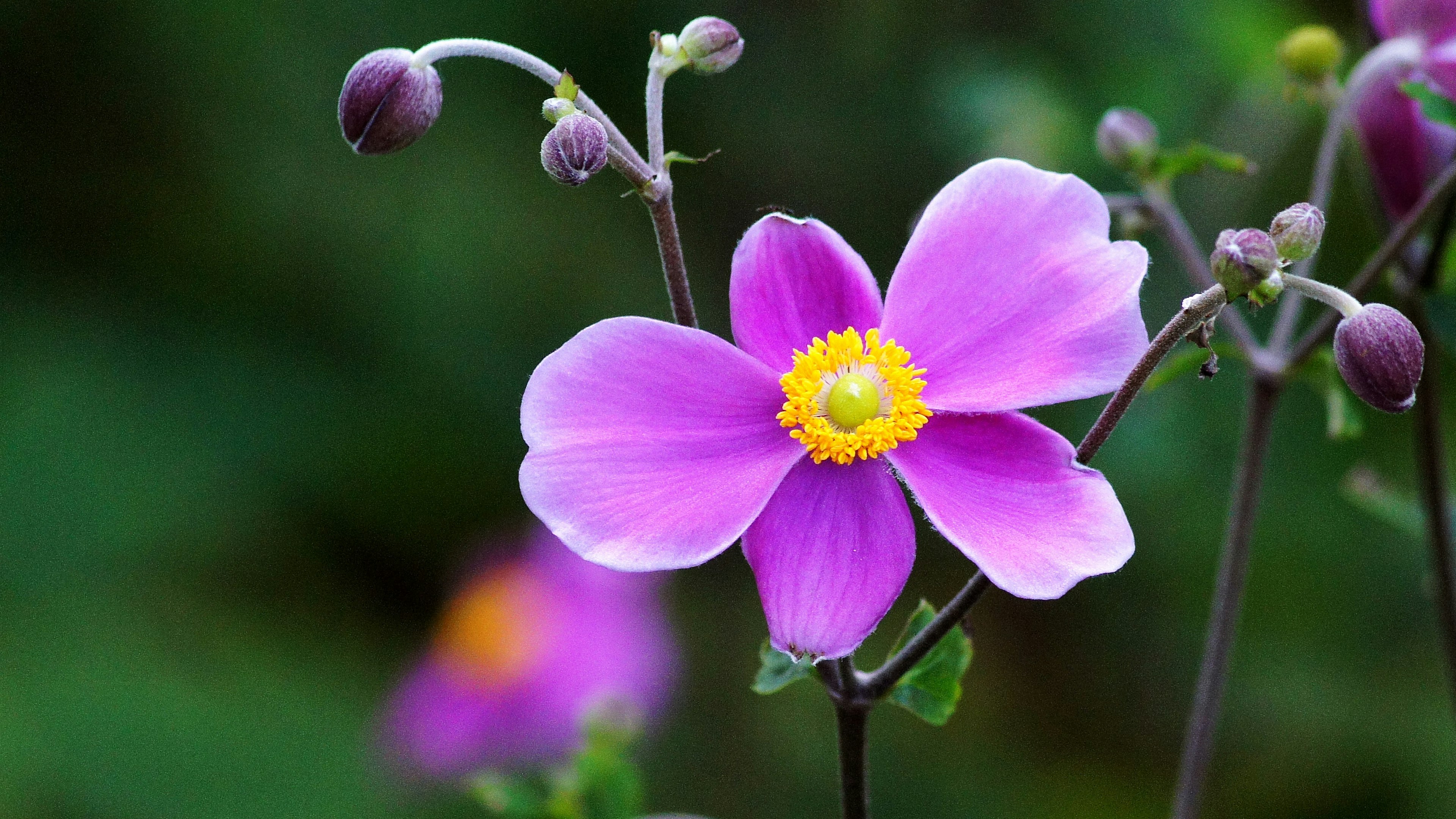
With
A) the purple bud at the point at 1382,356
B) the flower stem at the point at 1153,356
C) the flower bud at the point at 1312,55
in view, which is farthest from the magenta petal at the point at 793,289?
A: the flower bud at the point at 1312,55

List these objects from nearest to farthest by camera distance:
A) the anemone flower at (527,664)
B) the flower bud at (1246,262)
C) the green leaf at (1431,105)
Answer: the flower bud at (1246,262) → the green leaf at (1431,105) → the anemone flower at (527,664)

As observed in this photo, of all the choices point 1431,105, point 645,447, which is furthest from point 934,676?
point 1431,105

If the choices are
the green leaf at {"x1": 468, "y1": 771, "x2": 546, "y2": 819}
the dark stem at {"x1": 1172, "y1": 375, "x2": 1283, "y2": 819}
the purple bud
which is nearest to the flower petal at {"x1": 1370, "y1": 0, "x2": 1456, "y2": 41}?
the dark stem at {"x1": 1172, "y1": 375, "x2": 1283, "y2": 819}

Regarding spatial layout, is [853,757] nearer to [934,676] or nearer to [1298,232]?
[934,676]

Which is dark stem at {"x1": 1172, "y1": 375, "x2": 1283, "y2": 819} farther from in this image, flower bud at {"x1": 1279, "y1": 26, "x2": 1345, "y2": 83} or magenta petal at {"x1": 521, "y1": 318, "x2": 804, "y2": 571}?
magenta petal at {"x1": 521, "y1": 318, "x2": 804, "y2": 571}

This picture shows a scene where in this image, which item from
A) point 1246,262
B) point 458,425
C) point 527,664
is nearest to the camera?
point 1246,262

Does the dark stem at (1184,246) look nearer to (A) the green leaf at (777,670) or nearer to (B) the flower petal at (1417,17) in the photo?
(B) the flower petal at (1417,17)

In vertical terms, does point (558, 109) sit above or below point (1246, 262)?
above
